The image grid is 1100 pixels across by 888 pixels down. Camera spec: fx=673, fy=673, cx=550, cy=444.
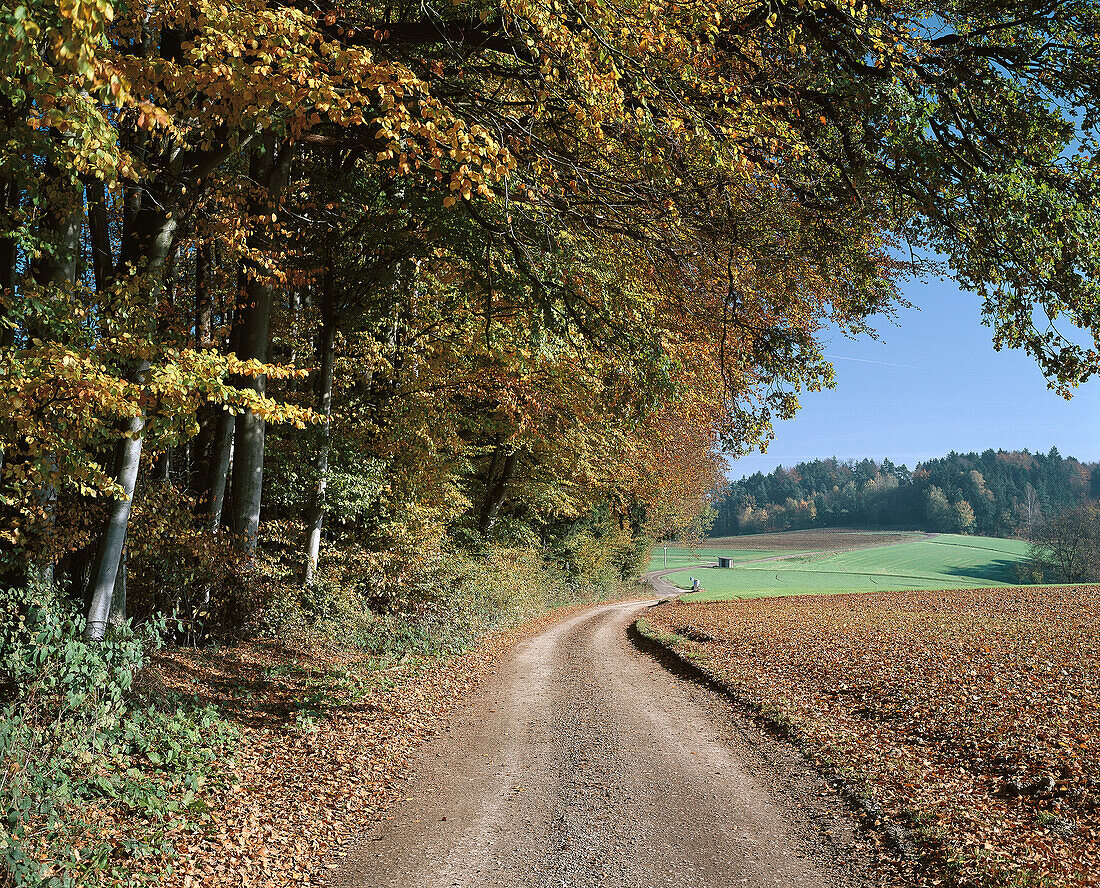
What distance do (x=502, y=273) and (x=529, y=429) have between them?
9.62m

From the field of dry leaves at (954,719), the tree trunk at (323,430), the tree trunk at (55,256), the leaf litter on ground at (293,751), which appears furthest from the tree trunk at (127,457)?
the field of dry leaves at (954,719)

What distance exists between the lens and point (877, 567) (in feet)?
241

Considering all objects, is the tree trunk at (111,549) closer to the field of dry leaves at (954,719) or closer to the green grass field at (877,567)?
the field of dry leaves at (954,719)

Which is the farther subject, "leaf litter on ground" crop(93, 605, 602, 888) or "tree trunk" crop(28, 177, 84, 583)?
"tree trunk" crop(28, 177, 84, 583)

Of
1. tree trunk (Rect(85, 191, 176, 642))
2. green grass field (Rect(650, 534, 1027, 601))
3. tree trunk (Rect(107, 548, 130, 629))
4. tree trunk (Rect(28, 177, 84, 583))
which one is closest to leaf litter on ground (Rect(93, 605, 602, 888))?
tree trunk (Rect(107, 548, 130, 629))

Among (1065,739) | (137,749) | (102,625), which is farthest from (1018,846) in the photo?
(102,625)

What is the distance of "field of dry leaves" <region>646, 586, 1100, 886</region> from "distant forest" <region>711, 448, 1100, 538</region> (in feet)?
290

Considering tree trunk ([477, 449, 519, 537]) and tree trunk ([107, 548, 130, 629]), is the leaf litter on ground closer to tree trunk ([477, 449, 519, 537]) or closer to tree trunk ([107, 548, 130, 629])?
tree trunk ([107, 548, 130, 629])

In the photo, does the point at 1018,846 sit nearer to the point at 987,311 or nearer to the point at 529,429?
the point at 987,311

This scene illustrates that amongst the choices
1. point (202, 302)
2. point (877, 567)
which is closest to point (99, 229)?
point (202, 302)

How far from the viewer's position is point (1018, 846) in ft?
17.8

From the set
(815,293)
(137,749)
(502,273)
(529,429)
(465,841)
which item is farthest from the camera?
(529,429)

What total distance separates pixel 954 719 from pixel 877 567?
7260 cm

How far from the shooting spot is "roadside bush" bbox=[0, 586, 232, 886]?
4.54 m
